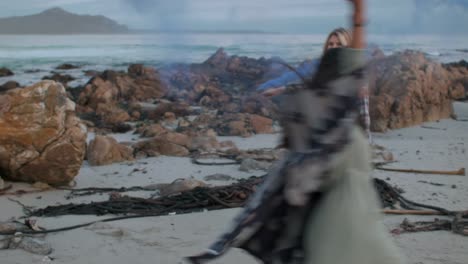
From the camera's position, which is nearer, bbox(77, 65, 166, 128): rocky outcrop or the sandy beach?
the sandy beach

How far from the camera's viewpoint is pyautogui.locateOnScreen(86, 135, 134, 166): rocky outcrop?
8.41 metres

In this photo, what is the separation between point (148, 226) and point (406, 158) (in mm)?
4427

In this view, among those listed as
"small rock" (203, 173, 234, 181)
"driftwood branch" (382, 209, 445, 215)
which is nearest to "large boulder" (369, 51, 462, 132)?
"small rock" (203, 173, 234, 181)

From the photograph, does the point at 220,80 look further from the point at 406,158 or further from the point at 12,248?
the point at 12,248

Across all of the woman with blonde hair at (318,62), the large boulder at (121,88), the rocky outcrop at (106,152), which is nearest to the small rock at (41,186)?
the rocky outcrop at (106,152)

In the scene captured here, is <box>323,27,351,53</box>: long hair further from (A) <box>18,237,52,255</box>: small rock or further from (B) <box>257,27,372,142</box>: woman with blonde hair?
Result: (A) <box>18,237,52,255</box>: small rock

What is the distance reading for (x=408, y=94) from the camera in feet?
39.3

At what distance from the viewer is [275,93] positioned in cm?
253

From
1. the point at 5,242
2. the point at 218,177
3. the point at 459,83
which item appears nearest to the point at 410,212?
Result: the point at 218,177

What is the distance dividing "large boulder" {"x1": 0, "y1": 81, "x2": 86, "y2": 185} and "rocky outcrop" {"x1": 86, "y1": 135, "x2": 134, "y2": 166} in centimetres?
121

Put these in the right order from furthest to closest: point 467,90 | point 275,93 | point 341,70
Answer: point 467,90
point 275,93
point 341,70

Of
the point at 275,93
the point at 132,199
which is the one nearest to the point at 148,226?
the point at 132,199

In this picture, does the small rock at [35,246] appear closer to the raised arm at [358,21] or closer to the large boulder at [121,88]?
the raised arm at [358,21]

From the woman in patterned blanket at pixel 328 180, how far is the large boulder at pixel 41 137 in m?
5.10
